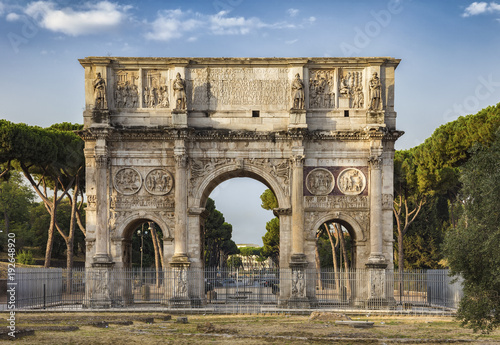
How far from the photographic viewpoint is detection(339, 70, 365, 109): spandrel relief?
27.3 m

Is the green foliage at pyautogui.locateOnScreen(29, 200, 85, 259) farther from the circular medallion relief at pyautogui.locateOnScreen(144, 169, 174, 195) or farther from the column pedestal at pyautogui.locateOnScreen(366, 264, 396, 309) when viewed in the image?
the column pedestal at pyautogui.locateOnScreen(366, 264, 396, 309)

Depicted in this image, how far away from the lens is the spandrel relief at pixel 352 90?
27.3 m

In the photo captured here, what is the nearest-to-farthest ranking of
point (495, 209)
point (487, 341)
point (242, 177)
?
point (495, 209), point (487, 341), point (242, 177)

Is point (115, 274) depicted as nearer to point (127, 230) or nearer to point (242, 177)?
point (127, 230)

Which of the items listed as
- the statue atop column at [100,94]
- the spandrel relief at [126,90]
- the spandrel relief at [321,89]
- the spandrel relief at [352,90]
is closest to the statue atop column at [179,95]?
the spandrel relief at [126,90]

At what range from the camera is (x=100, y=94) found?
87.4 feet

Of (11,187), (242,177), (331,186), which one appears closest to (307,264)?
(331,186)

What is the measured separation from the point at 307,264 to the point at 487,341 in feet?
35.3

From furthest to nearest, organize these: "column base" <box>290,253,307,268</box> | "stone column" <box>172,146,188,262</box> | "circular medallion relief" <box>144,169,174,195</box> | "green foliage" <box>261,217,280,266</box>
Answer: "green foliage" <box>261,217,280,266</box>
"circular medallion relief" <box>144,169,174,195</box>
"stone column" <box>172,146,188,262</box>
"column base" <box>290,253,307,268</box>

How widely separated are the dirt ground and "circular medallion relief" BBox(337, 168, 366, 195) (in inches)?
226

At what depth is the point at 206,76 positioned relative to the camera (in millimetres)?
27406

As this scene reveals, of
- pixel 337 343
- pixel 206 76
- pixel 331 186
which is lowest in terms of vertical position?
pixel 337 343

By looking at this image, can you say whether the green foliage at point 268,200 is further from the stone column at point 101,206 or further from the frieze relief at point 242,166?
the stone column at point 101,206

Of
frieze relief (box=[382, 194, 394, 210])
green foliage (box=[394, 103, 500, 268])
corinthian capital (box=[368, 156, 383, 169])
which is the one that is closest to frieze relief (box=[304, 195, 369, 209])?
frieze relief (box=[382, 194, 394, 210])
